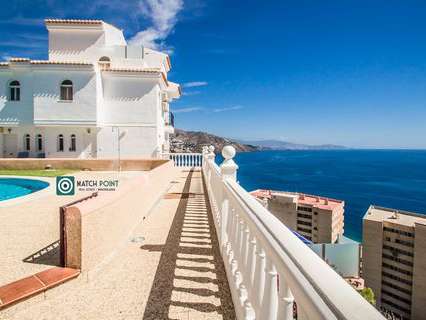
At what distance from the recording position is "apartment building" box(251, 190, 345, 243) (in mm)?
40719

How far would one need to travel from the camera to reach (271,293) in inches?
67.3

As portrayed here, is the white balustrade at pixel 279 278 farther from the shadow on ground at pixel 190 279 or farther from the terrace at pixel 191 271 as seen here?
the shadow on ground at pixel 190 279

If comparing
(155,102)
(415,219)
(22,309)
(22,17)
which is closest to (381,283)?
(415,219)

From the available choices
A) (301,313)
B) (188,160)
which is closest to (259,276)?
(301,313)

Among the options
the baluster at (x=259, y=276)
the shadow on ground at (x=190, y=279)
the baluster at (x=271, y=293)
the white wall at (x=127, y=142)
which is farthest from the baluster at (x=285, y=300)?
the white wall at (x=127, y=142)

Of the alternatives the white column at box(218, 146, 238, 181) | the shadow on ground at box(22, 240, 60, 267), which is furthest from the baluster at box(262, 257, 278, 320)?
the shadow on ground at box(22, 240, 60, 267)

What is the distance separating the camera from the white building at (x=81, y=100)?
21.5m

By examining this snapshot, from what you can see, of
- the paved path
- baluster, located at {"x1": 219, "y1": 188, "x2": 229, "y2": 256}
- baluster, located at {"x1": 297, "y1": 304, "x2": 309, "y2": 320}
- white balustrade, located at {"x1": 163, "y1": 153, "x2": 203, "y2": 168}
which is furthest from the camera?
white balustrade, located at {"x1": 163, "y1": 153, "x2": 203, "y2": 168}

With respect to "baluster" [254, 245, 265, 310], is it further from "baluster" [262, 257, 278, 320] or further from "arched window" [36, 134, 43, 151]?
"arched window" [36, 134, 43, 151]

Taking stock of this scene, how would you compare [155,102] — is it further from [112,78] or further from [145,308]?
[145,308]

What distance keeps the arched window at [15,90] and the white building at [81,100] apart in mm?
67

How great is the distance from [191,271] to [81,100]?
21542 mm

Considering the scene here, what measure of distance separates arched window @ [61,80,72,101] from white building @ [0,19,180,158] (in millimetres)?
21

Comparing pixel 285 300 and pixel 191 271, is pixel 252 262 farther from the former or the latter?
pixel 191 271
